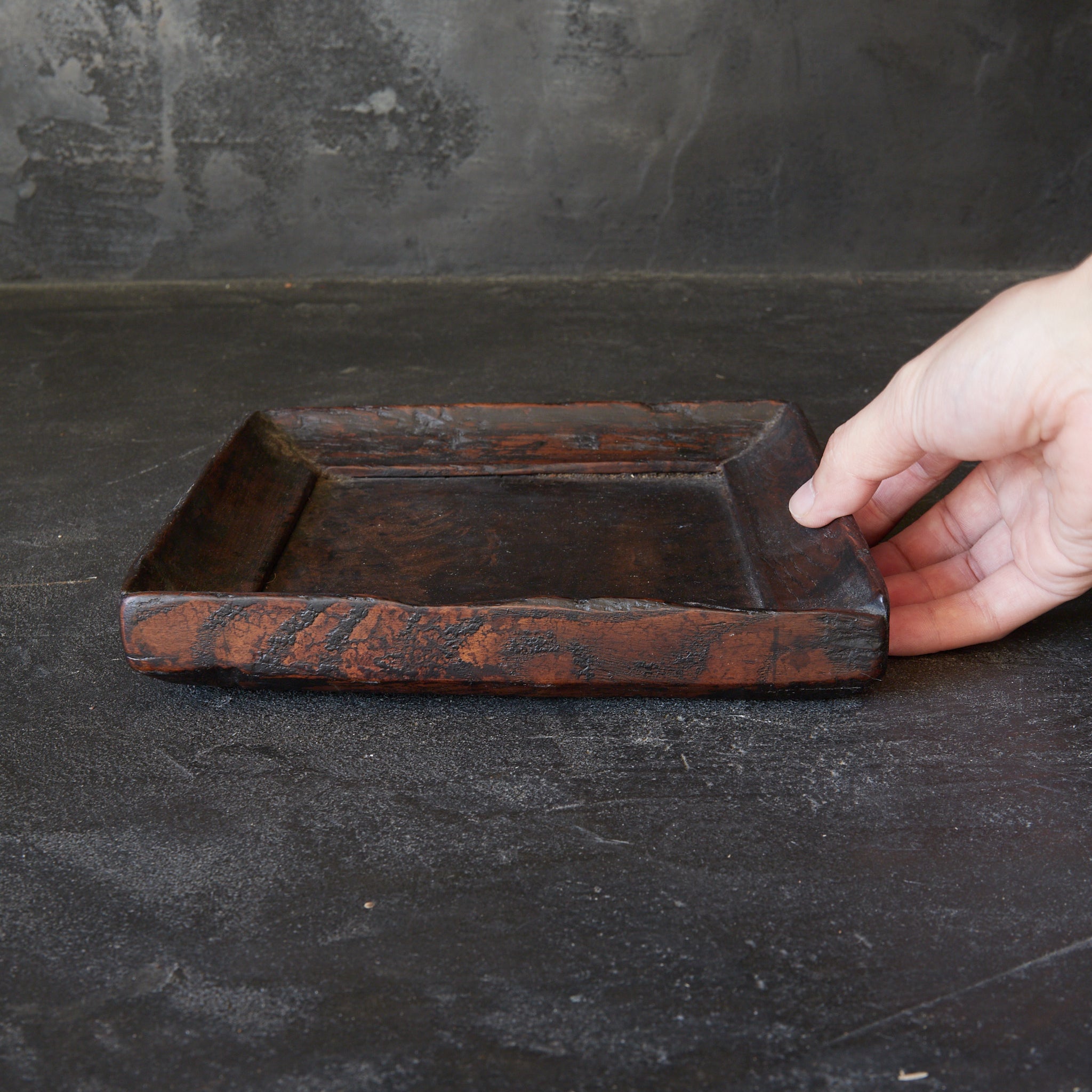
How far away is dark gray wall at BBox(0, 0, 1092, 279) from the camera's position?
9.99 ft

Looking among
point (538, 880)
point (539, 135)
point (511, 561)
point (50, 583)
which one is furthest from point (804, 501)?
point (539, 135)

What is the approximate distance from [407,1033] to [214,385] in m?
1.88

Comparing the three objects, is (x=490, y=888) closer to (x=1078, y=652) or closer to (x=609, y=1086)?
(x=609, y=1086)

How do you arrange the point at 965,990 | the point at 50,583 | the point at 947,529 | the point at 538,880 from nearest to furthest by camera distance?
the point at 965,990 → the point at 538,880 → the point at 947,529 → the point at 50,583

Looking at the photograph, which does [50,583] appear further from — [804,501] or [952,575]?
[952,575]

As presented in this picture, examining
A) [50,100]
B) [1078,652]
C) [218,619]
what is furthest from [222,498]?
[50,100]

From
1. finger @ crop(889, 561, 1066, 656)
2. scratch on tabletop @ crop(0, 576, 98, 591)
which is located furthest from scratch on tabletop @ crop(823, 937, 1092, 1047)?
scratch on tabletop @ crop(0, 576, 98, 591)

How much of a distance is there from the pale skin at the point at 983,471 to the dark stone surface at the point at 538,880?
0.26 ft

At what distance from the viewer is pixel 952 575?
1.35 meters

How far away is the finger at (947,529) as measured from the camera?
Result: 1.36 m

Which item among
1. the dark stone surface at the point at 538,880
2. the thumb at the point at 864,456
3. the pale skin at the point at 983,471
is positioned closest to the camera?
the dark stone surface at the point at 538,880

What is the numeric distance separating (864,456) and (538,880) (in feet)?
2.14

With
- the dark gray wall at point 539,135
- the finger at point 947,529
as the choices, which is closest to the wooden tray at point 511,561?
the finger at point 947,529

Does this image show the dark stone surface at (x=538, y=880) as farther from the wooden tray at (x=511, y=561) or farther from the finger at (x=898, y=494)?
the finger at (x=898, y=494)
